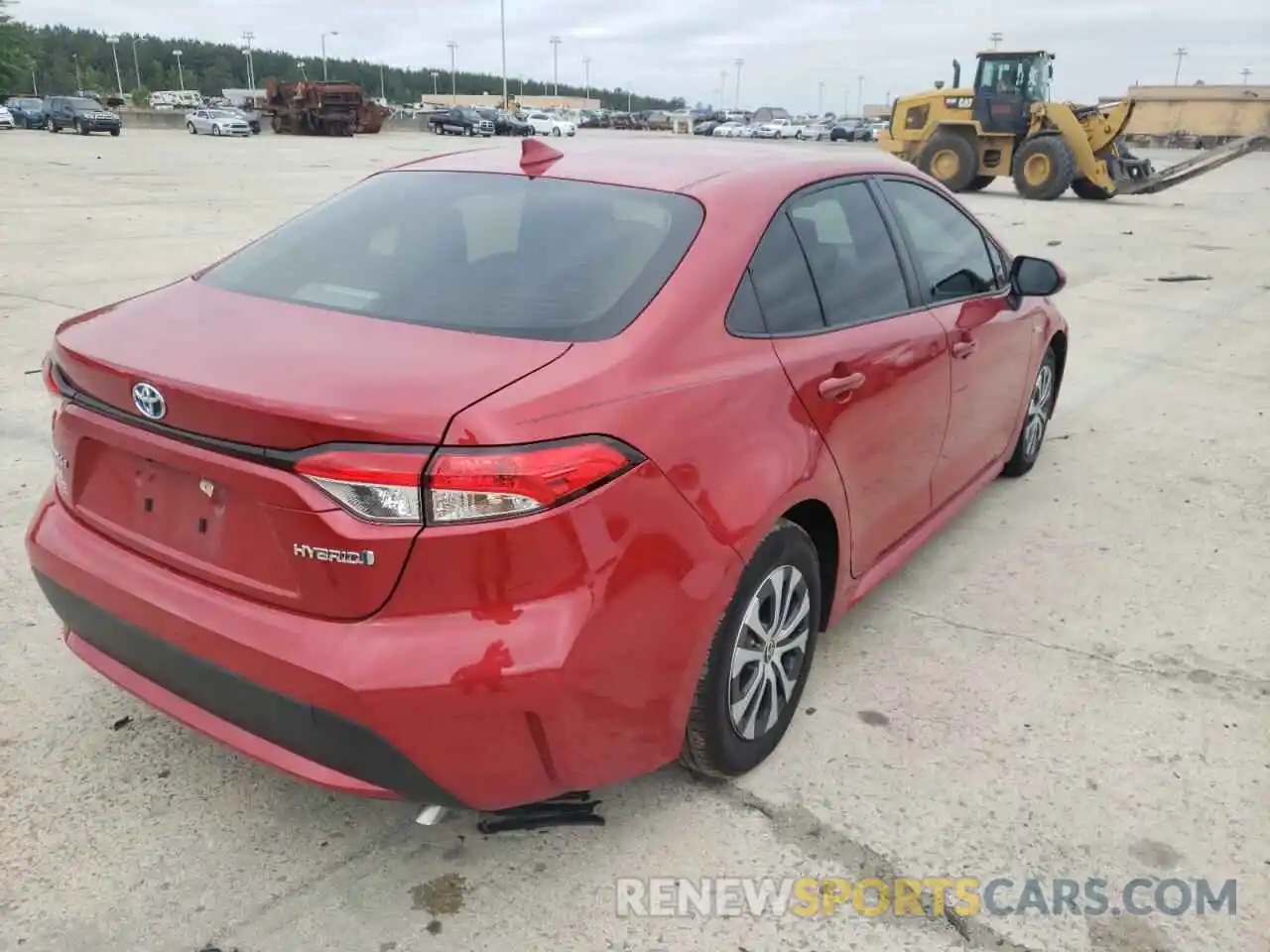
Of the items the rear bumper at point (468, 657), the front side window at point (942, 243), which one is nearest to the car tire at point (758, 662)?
the rear bumper at point (468, 657)

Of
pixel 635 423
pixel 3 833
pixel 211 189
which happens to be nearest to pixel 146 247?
pixel 211 189

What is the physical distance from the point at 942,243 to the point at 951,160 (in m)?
21.2

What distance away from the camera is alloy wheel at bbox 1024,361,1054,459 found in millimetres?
4906

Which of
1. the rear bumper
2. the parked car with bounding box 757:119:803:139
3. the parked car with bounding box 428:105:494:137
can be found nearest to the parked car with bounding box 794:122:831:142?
the parked car with bounding box 757:119:803:139

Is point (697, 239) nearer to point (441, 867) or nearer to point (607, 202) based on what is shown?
point (607, 202)

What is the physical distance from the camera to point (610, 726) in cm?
221

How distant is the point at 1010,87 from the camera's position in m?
21.9

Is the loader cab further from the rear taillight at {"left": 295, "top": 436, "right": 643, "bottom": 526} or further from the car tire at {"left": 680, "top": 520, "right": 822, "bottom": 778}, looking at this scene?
the rear taillight at {"left": 295, "top": 436, "right": 643, "bottom": 526}

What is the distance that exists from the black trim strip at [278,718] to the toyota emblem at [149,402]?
1.60ft

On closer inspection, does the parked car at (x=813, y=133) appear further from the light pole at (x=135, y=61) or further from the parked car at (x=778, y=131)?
the light pole at (x=135, y=61)

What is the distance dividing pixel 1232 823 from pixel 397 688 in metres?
2.15

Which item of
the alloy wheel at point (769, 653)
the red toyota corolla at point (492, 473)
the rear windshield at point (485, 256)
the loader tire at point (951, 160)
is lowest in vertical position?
the alloy wheel at point (769, 653)

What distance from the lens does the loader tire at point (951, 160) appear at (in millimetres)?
Result: 22812

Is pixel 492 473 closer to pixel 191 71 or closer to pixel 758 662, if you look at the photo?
pixel 758 662
